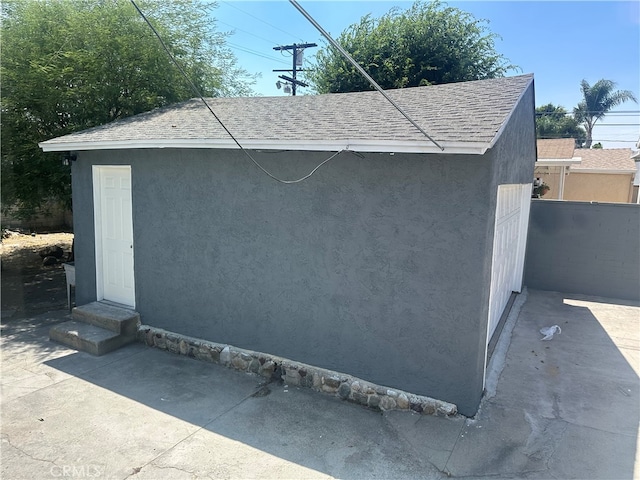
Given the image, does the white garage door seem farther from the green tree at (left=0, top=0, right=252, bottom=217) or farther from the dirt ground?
the dirt ground

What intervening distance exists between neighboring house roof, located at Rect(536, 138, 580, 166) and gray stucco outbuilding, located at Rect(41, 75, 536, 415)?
698 cm

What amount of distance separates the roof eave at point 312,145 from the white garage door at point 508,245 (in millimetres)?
1681

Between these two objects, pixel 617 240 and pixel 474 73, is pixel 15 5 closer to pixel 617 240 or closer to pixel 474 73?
pixel 617 240

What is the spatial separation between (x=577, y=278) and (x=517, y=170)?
14.7 ft

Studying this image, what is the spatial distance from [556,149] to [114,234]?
1517cm

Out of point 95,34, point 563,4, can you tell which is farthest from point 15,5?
point 563,4

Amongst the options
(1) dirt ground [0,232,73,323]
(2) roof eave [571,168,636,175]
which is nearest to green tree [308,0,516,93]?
(2) roof eave [571,168,636,175]

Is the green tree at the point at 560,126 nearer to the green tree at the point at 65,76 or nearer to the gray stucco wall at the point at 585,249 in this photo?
the gray stucco wall at the point at 585,249

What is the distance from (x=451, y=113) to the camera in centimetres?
489

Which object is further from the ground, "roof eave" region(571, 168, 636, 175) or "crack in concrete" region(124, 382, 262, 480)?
"roof eave" region(571, 168, 636, 175)

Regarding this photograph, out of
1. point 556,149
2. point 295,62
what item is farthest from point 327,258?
point 295,62

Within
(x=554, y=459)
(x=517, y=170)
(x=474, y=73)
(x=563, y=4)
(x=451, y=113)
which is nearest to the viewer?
(x=554, y=459)

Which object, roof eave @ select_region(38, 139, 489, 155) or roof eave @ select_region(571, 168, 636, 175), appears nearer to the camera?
roof eave @ select_region(38, 139, 489, 155)

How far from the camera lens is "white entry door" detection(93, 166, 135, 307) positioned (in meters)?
6.63
